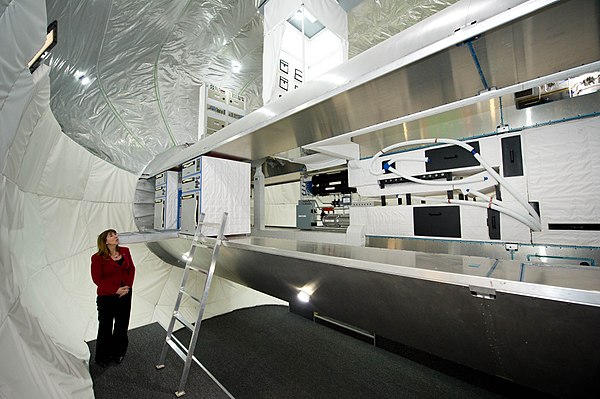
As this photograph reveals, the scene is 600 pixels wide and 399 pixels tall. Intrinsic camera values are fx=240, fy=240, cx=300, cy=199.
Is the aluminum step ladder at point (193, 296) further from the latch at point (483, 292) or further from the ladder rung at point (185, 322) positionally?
the latch at point (483, 292)

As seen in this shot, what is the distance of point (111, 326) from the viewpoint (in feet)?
7.21

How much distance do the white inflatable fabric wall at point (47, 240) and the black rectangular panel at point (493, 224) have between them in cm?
205

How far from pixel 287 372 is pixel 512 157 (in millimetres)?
2494

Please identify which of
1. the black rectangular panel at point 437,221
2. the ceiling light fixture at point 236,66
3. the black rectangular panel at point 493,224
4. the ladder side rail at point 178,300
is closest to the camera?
the black rectangular panel at point 493,224

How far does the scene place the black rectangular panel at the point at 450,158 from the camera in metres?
1.33

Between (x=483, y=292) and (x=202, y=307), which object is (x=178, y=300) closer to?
(x=202, y=307)

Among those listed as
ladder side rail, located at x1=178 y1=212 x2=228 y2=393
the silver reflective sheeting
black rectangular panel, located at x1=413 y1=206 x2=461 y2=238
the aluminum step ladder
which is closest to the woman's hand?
the aluminum step ladder

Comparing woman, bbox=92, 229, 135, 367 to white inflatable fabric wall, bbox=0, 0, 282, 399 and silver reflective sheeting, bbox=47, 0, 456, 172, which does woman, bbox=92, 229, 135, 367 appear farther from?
silver reflective sheeting, bbox=47, 0, 456, 172

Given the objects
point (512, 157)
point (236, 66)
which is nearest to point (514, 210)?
point (512, 157)

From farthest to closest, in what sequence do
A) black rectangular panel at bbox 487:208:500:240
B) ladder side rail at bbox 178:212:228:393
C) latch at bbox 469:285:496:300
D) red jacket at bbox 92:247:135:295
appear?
1. red jacket at bbox 92:247:135:295
2. ladder side rail at bbox 178:212:228:393
3. black rectangular panel at bbox 487:208:500:240
4. latch at bbox 469:285:496:300

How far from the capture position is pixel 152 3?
5.73 feet

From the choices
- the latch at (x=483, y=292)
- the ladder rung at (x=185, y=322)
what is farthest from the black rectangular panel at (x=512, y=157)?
the ladder rung at (x=185, y=322)

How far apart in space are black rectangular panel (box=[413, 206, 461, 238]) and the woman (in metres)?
2.44

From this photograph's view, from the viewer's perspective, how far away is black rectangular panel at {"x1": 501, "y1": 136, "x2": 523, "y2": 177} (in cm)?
118
